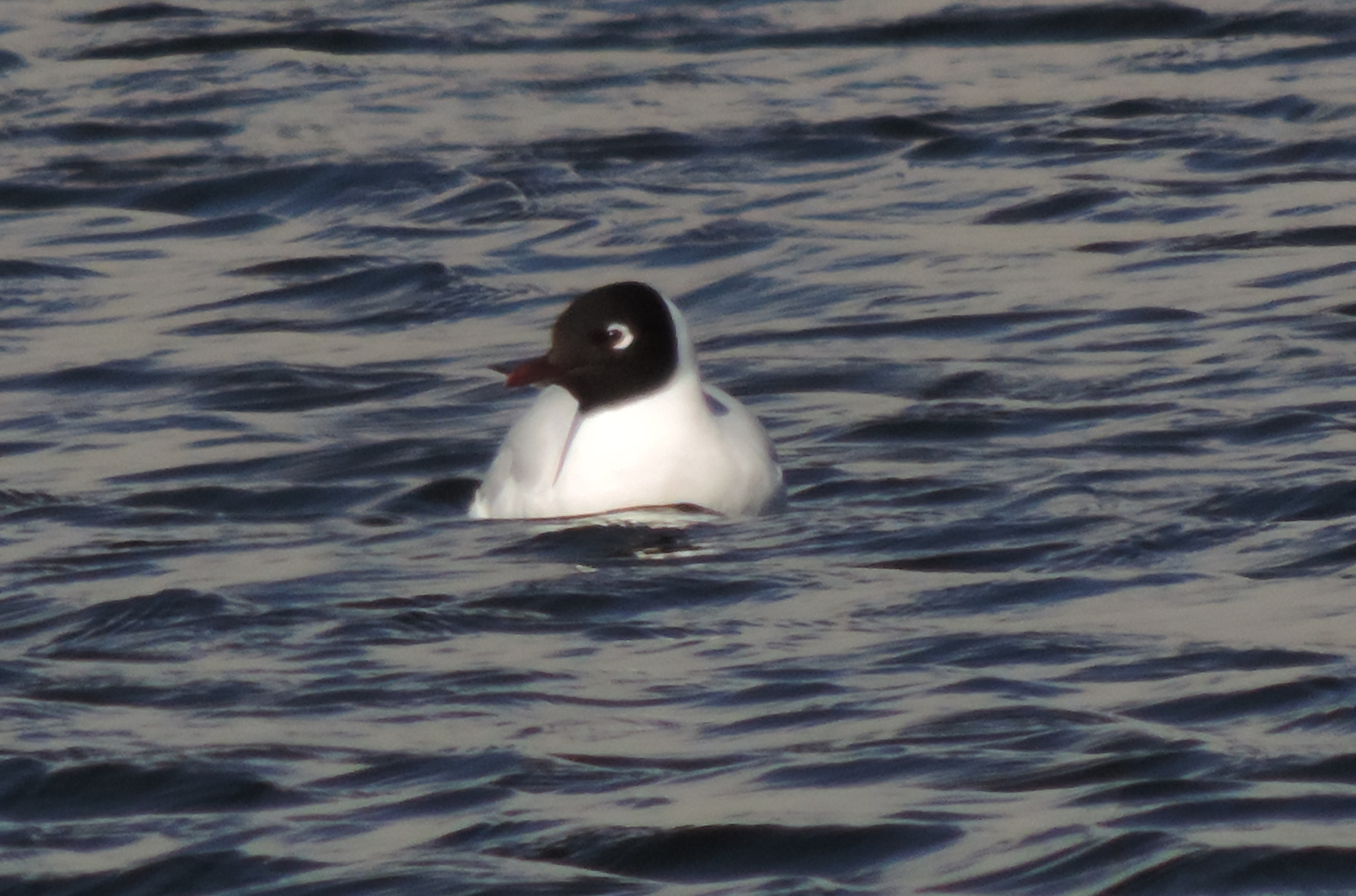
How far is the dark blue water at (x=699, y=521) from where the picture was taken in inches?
263

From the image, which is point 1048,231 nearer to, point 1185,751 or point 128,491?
point 128,491

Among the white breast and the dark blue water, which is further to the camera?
the white breast

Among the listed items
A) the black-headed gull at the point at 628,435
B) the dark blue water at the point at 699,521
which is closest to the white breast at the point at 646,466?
the black-headed gull at the point at 628,435

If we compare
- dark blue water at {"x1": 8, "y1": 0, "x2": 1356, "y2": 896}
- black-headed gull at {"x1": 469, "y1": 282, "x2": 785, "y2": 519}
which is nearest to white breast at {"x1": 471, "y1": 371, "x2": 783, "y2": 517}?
black-headed gull at {"x1": 469, "y1": 282, "x2": 785, "y2": 519}

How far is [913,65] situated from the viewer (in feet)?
60.7

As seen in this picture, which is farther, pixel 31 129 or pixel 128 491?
pixel 31 129

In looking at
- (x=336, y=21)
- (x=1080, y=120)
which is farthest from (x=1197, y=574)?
(x=336, y=21)

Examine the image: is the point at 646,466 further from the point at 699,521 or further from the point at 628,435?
the point at 699,521

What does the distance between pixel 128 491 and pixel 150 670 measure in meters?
2.79

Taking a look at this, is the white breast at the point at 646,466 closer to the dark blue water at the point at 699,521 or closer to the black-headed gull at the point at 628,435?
the black-headed gull at the point at 628,435

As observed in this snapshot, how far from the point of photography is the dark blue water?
6672 mm

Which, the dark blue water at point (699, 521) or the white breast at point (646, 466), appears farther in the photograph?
the white breast at point (646, 466)

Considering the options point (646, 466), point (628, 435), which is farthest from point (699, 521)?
point (628, 435)

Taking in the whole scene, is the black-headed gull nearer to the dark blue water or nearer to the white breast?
the white breast
